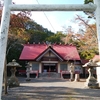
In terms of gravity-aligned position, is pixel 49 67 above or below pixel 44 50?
below

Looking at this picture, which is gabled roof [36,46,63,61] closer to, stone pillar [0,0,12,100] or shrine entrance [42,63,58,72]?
shrine entrance [42,63,58,72]

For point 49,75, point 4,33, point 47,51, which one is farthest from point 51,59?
point 4,33

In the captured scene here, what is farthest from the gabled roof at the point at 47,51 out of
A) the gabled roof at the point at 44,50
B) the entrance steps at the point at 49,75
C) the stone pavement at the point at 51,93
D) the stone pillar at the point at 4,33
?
the stone pillar at the point at 4,33

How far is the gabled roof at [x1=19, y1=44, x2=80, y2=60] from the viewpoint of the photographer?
2556cm

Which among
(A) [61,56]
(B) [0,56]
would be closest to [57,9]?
(B) [0,56]

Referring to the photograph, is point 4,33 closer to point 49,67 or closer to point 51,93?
point 51,93

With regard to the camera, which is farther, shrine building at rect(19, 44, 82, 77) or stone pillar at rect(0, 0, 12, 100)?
shrine building at rect(19, 44, 82, 77)

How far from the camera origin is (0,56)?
3561 mm

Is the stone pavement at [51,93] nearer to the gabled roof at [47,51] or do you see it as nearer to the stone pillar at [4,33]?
the stone pillar at [4,33]

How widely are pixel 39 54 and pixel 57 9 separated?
859 inches

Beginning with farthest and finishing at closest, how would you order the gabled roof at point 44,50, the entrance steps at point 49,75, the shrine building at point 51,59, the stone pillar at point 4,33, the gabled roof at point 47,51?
the gabled roof at point 44,50 → the shrine building at point 51,59 → the gabled roof at point 47,51 → the entrance steps at point 49,75 → the stone pillar at point 4,33

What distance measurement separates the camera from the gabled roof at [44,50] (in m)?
25.6

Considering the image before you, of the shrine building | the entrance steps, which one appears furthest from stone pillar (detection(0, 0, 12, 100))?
the shrine building

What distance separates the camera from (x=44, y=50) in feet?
84.3
